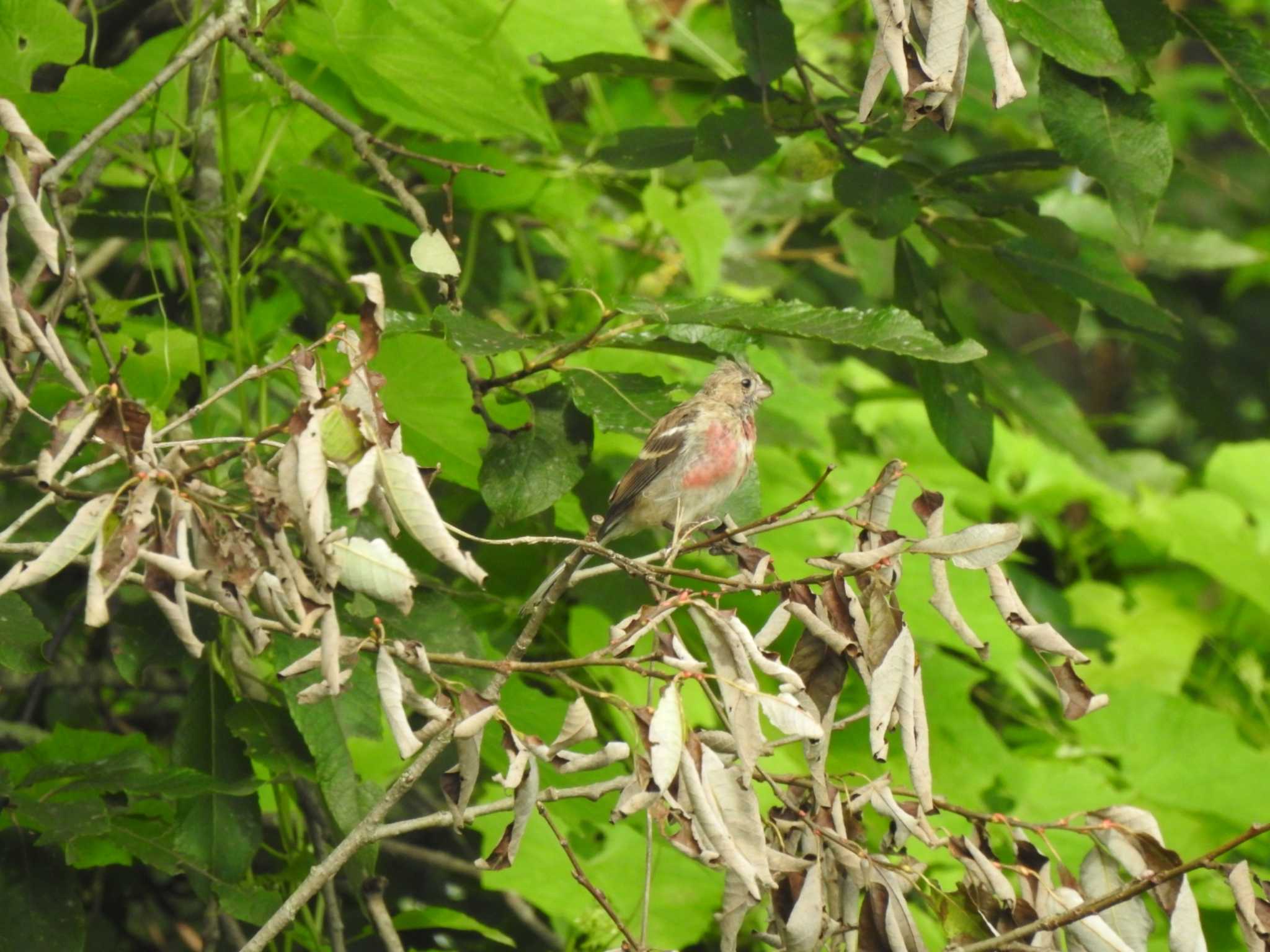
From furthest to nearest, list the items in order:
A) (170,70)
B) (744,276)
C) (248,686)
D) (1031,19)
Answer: (744,276)
(248,686)
(1031,19)
(170,70)

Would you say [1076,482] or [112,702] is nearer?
[112,702]

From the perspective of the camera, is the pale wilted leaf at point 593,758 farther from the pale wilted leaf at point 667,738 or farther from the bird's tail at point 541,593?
the bird's tail at point 541,593

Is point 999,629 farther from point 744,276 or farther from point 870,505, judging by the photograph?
point 870,505

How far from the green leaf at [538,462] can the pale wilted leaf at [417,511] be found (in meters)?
0.53

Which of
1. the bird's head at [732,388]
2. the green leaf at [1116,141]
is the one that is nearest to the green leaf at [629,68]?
the bird's head at [732,388]

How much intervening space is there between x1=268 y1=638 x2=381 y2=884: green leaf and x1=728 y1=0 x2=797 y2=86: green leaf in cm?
102

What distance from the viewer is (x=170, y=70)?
1.49 metres

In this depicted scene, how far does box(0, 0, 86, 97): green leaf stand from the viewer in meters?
1.61

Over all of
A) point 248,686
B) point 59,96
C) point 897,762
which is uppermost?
point 59,96

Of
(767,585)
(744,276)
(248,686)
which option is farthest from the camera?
(744,276)

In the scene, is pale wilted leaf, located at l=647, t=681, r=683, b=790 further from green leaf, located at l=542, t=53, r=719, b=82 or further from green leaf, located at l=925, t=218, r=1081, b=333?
green leaf, located at l=542, t=53, r=719, b=82

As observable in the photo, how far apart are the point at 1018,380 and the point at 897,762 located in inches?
30.5

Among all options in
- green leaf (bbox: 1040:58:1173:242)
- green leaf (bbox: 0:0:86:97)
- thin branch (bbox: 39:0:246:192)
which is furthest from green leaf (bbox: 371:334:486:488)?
green leaf (bbox: 1040:58:1173:242)

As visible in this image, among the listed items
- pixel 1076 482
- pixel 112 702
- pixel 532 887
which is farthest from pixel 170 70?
pixel 1076 482
